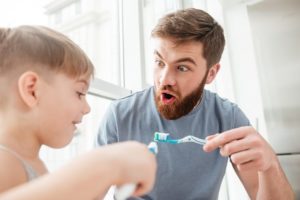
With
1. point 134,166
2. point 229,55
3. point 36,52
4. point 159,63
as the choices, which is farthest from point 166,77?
point 229,55

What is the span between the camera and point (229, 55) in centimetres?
190

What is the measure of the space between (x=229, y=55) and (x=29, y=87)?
5.21ft

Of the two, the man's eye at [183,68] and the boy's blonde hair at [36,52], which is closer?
the boy's blonde hair at [36,52]

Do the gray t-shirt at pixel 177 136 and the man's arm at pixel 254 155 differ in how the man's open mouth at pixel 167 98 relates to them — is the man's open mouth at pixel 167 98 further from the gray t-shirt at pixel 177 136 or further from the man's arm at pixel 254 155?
the man's arm at pixel 254 155

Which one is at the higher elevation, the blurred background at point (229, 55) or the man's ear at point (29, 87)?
the blurred background at point (229, 55)

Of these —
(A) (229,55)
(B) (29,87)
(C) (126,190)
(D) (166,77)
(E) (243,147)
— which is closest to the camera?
(C) (126,190)

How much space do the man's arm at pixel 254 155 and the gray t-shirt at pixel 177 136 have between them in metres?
0.16

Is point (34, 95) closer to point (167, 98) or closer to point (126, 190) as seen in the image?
point (126, 190)

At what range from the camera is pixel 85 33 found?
3.82 ft

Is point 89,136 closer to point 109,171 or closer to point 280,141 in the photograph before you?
point 109,171

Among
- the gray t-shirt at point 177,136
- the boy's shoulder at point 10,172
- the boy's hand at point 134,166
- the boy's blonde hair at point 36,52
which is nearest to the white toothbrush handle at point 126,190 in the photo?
the boy's hand at point 134,166

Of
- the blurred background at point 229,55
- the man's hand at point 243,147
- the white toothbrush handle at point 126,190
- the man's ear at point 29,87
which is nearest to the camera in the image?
the white toothbrush handle at point 126,190

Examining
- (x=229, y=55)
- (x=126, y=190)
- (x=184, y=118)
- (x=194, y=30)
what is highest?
(x=229, y=55)

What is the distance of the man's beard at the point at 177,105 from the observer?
93 cm
